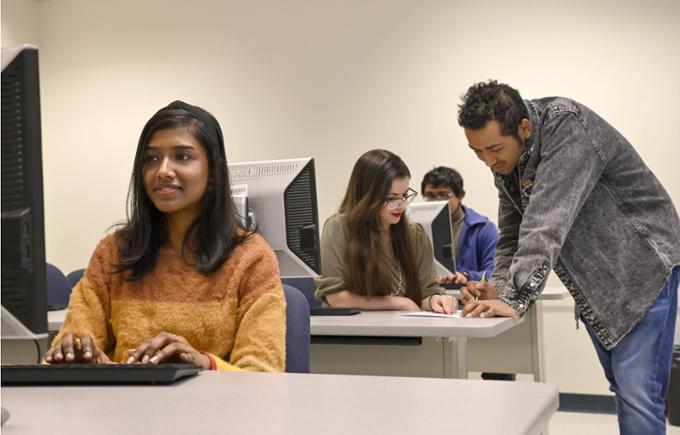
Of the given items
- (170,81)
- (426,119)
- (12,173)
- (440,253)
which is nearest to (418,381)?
(12,173)

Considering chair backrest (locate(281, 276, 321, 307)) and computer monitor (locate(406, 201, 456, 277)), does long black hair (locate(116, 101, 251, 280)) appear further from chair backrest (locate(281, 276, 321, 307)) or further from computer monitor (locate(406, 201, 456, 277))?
computer monitor (locate(406, 201, 456, 277))

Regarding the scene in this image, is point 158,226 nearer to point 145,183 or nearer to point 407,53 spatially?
point 145,183

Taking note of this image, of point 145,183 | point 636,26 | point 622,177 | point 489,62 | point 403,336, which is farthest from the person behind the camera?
point 489,62

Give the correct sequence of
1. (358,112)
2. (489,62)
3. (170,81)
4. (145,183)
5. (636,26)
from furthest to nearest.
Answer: (170,81) < (358,112) < (489,62) < (636,26) < (145,183)

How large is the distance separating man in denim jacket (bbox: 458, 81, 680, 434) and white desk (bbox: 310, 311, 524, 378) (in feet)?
0.72

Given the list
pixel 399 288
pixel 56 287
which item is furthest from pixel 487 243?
pixel 56 287

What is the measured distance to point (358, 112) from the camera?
4969mm

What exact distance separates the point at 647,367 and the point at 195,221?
3.95 feet

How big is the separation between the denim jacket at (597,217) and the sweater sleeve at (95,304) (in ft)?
3.15

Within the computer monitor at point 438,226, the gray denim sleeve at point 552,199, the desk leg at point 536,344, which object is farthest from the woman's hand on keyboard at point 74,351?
the computer monitor at point 438,226

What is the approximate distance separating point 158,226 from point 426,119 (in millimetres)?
3457

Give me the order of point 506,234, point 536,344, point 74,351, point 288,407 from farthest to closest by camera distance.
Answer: point 536,344 → point 506,234 → point 74,351 → point 288,407

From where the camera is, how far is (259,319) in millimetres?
1396

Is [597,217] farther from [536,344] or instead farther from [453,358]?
[536,344]
